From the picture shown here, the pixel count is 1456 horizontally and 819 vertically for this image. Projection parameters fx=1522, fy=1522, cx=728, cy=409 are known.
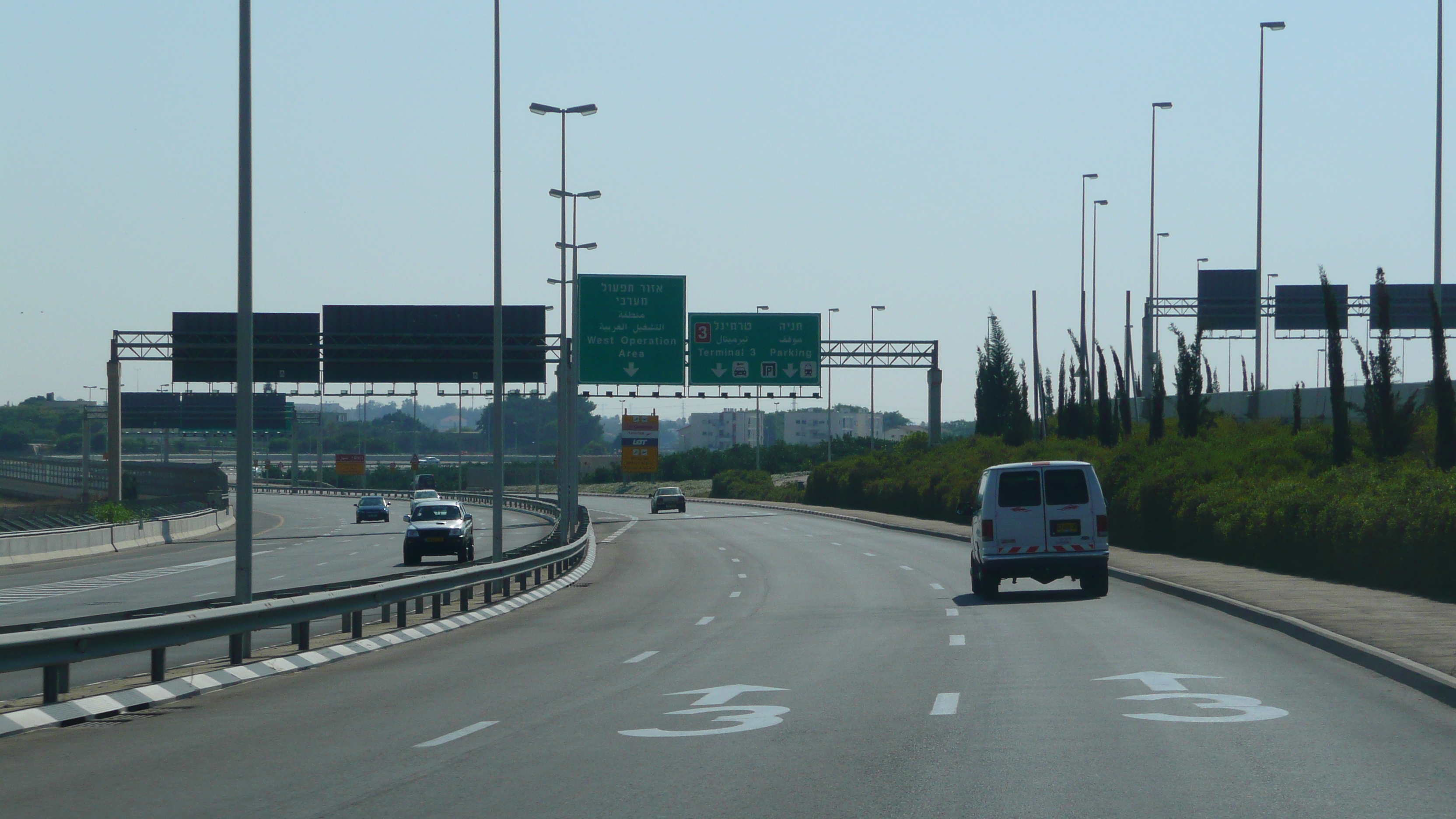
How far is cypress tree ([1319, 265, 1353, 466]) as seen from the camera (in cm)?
3234

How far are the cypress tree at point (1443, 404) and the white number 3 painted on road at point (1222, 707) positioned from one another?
1811 cm

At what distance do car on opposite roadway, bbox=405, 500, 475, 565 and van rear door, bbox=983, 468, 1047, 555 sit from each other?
2061cm

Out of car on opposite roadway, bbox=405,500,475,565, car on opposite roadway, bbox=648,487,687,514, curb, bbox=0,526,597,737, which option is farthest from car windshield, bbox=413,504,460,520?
car on opposite roadway, bbox=648,487,687,514

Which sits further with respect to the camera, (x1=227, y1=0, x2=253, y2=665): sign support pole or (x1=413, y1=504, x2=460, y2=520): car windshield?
(x1=413, y1=504, x2=460, y2=520): car windshield

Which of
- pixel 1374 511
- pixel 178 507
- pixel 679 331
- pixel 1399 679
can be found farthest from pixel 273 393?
pixel 1399 679

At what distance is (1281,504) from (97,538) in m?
36.7

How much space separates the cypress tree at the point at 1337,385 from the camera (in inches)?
1273

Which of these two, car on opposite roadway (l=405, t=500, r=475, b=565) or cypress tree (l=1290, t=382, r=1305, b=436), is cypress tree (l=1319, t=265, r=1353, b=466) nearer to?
cypress tree (l=1290, t=382, r=1305, b=436)

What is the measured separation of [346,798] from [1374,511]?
20.5 meters

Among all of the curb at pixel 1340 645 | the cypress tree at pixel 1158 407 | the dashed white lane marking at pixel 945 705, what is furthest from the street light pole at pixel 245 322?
the cypress tree at pixel 1158 407

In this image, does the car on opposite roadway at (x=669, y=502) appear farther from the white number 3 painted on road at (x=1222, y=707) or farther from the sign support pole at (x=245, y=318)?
the white number 3 painted on road at (x=1222, y=707)

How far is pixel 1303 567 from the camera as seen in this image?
27.0 metres

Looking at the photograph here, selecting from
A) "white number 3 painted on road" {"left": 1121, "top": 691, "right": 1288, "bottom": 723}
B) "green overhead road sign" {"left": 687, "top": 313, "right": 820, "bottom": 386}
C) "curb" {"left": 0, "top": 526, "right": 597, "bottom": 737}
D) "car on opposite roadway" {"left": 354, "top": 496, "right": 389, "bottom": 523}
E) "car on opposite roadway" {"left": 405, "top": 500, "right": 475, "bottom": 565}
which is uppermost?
"green overhead road sign" {"left": 687, "top": 313, "right": 820, "bottom": 386}

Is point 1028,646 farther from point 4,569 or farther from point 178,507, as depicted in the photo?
point 178,507
